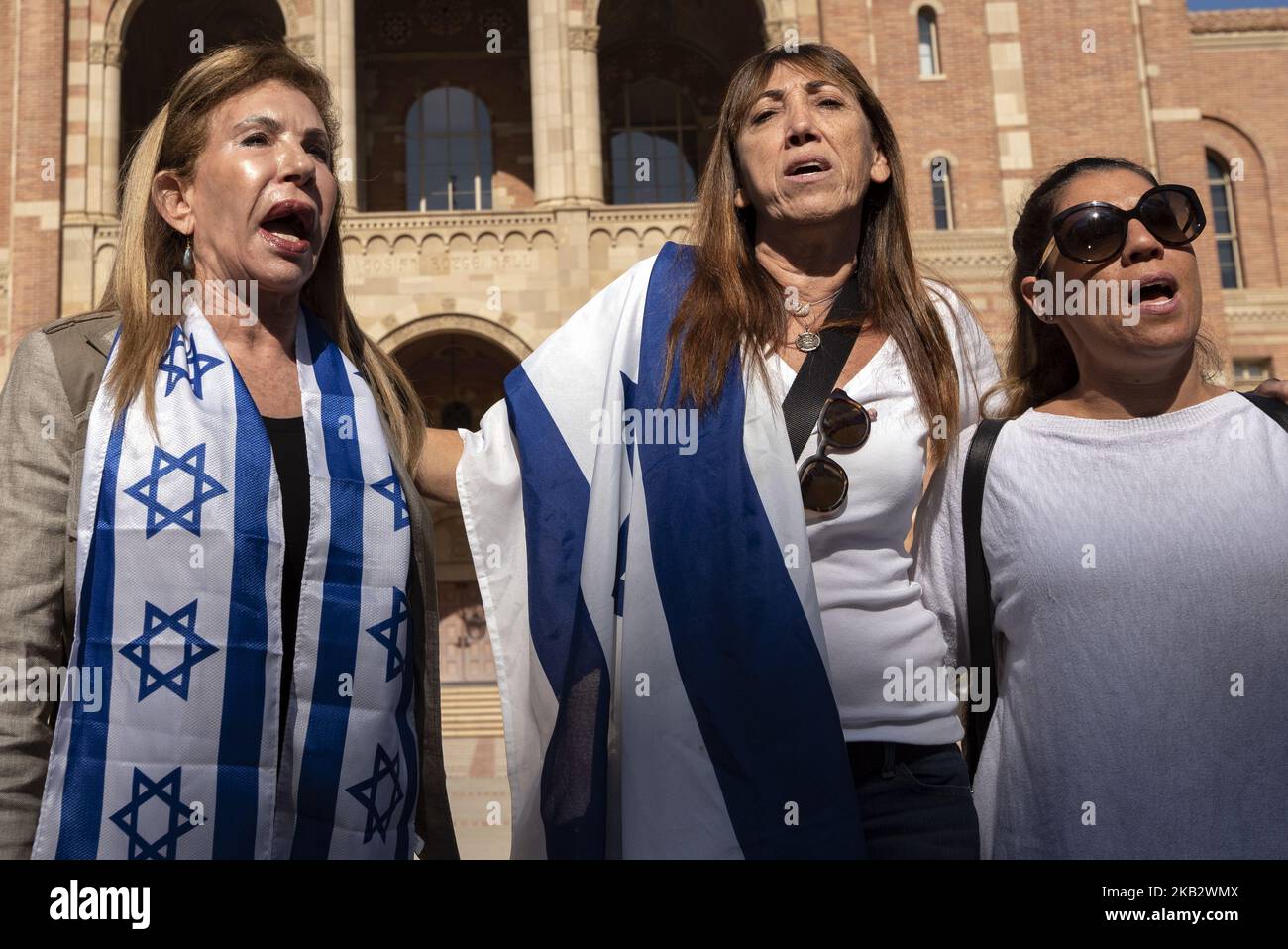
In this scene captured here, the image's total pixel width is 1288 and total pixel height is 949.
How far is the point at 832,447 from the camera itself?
252 cm

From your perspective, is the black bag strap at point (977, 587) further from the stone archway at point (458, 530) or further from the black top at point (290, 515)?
the stone archway at point (458, 530)

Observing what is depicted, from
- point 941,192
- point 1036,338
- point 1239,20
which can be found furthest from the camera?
point 1239,20

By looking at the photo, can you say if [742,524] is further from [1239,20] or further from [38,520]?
[1239,20]

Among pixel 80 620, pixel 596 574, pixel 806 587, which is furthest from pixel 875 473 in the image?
pixel 80 620

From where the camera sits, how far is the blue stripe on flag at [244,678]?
2.42m

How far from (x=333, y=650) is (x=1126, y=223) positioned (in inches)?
77.4

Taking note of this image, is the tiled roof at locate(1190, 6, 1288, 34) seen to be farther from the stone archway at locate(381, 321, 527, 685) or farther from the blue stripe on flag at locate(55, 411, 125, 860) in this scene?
the blue stripe on flag at locate(55, 411, 125, 860)

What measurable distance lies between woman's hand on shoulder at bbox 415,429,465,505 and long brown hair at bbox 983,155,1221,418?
1.34 m

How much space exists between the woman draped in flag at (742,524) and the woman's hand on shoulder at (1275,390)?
0.63m

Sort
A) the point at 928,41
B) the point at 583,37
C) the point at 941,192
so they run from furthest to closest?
the point at 928,41 → the point at 941,192 → the point at 583,37

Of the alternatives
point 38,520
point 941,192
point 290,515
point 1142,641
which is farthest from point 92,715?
point 941,192

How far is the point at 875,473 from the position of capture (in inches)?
99.0

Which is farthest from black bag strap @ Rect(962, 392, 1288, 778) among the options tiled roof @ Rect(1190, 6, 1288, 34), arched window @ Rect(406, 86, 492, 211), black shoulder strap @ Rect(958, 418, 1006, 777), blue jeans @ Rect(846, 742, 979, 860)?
tiled roof @ Rect(1190, 6, 1288, 34)
